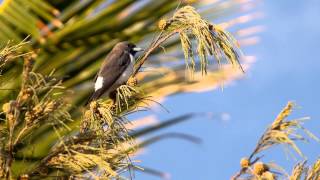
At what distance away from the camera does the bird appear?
3.61m

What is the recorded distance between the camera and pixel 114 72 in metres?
3.72

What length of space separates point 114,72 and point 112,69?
5cm

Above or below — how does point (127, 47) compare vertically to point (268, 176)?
above

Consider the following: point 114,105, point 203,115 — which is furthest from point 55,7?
point 114,105

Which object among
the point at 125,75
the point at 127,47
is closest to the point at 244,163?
the point at 125,75

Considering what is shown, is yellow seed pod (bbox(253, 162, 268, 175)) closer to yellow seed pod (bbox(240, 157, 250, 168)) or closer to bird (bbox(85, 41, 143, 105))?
yellow seed pod (bbox(240, 157, 250, 168))

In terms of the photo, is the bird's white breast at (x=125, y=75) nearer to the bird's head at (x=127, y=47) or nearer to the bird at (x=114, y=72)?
the bird at (x=114, y=72)

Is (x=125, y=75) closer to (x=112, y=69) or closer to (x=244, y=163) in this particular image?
(x=112, y=69)

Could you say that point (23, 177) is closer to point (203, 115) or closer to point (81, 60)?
point (81, 60)

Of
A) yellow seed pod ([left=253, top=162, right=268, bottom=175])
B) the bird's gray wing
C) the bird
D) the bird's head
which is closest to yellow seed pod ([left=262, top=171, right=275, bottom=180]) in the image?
yellow seed pod ([left=253, top=162, right=268, bottom=175])

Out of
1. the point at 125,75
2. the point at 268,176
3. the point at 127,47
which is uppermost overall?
the point at 127,47

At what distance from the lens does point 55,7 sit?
248 inches

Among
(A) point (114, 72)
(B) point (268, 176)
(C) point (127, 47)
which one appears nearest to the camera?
(B) point (268, 176)

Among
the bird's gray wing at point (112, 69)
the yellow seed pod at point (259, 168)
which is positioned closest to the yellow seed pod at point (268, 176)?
the yellow seed pod at point (259, 168)
